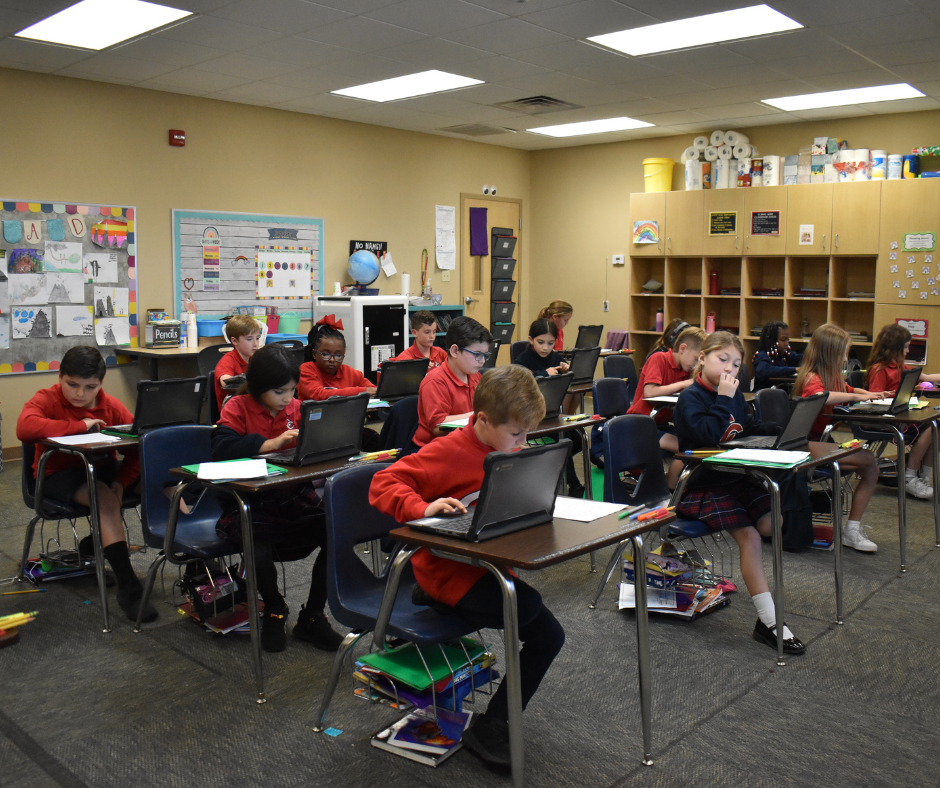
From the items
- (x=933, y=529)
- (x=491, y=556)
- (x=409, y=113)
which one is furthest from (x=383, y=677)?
(x=409, y=113)

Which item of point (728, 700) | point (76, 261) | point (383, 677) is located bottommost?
point (728, 700)

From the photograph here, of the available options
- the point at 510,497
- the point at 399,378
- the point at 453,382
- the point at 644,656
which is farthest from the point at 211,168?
the point at 644,656

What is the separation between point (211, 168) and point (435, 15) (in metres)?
3.05

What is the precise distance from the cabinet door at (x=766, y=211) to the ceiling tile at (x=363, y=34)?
4.23 metres

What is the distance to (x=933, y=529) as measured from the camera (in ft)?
15.9

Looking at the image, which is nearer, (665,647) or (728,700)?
(728,700)

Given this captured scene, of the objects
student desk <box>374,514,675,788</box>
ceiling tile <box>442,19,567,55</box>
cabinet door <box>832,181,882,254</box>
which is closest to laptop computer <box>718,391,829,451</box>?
student desk <box>374,514,675,788</box>

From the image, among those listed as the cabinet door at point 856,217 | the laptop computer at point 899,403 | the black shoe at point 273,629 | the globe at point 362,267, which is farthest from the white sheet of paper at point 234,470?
the cabinet door at point 856,217

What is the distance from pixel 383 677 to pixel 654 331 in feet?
24.7

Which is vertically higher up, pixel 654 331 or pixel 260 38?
pixel 260 38

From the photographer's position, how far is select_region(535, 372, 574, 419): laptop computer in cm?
436

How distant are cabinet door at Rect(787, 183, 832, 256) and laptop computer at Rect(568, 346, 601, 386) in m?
2.96

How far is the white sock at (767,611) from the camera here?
3225 mm

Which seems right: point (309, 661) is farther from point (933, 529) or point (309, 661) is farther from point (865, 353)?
point (865, 353)
